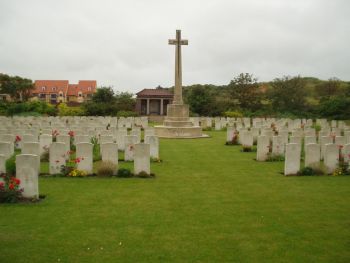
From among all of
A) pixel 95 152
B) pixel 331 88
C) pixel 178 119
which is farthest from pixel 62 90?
pixel 95 152

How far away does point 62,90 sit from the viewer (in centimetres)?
7812

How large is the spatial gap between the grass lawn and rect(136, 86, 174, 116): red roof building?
41938 mm

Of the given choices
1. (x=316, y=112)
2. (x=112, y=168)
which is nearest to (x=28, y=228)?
(x=112, y=168)

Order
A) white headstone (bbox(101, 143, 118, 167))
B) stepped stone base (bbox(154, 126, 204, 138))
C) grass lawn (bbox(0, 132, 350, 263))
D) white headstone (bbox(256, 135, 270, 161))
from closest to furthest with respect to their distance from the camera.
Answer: grass lawn (bbox(0, 132, 350, 263))
white headstone (bbox(101, 143, 118, 167))
white headstone (bbox(256, 135, 270, 161))
stepped stone base (bbox(154, 126, 204, 138))

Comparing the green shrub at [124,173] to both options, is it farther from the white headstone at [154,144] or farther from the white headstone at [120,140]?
the white headstone at [120,140]

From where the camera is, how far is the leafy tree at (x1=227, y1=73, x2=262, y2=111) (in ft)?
163

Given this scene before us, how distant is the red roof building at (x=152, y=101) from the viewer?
174 ft

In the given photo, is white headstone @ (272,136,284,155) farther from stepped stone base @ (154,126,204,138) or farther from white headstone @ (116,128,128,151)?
stepped stone base @ (154,126,204,138)

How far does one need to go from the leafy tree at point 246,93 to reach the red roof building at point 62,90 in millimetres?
36541

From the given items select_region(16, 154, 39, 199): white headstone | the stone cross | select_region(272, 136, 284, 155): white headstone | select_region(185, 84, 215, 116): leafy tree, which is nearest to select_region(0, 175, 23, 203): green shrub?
select_region(16, 154, 39, 199): white headstone

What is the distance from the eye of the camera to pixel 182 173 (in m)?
12.1

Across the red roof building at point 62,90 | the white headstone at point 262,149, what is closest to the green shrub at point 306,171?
the white headstone at point 262,149

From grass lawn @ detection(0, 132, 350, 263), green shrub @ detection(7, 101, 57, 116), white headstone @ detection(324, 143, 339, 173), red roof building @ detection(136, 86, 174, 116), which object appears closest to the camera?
grass lawn @ detection(0, 132, 350, 263)

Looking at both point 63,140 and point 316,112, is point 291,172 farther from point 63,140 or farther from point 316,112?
point 316,112
